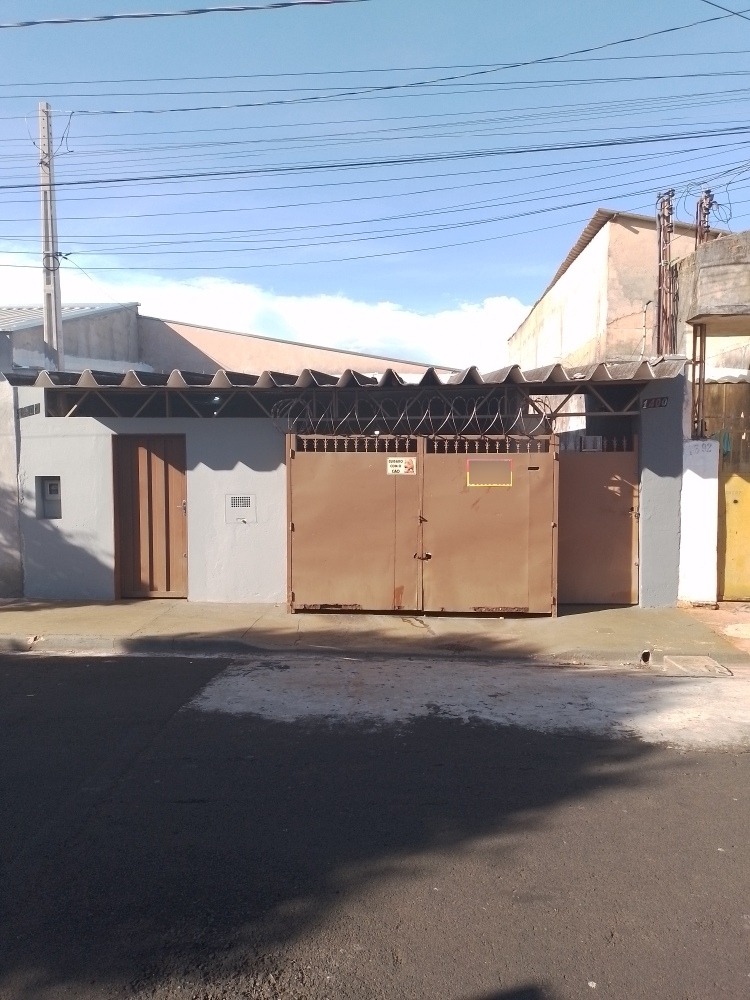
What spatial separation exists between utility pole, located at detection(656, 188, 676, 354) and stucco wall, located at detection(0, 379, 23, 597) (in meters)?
9.19

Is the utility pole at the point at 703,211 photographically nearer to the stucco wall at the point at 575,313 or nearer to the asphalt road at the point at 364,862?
the stucco wall at the point at 575,313

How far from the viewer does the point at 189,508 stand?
36.9 ft

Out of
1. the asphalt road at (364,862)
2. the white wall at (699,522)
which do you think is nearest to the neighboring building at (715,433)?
the white wall at (699,522)

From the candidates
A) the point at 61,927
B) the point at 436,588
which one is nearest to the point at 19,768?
the point at 61,927

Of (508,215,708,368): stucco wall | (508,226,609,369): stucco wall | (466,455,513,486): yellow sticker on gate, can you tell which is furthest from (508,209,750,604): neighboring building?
(508,226,609,369): stucco wall

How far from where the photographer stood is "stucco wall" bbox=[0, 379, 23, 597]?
453 inches

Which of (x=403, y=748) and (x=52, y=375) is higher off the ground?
(x=52, y=375)

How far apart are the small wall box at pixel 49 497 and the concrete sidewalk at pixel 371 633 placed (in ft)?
4.35

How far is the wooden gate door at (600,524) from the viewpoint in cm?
1091

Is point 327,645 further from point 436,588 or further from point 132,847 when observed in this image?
point 132,847

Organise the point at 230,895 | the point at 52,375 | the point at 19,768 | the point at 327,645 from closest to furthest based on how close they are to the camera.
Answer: the point at 230,895
the point at 19,768
the point at 327,645
the point at 52,375

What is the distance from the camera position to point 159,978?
3240 mm

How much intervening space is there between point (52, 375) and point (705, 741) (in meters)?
8.48

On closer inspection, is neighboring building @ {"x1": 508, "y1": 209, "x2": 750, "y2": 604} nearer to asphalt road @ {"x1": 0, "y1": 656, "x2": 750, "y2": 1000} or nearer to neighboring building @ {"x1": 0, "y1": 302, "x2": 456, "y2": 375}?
asphalt road @ {"x1": 0, "y1": 656, "x2": 750, "y2": 1000}
